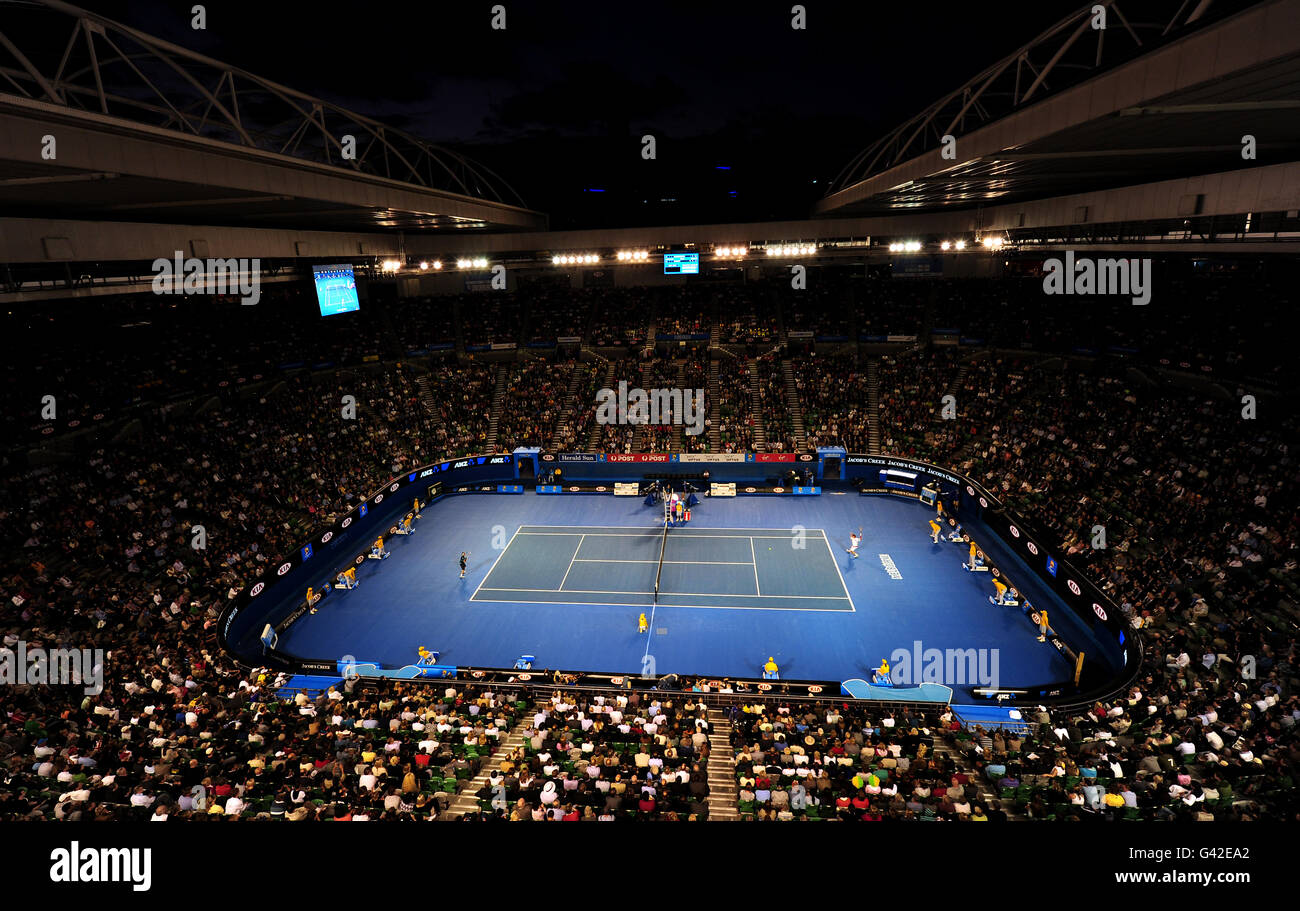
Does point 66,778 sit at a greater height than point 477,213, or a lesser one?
lesser

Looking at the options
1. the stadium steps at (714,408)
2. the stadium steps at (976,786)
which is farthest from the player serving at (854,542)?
the stadium steps at (976,786)

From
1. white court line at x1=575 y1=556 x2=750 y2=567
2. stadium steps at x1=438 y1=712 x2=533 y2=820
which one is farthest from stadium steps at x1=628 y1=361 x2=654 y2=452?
stadium steps at x1=438 y1=712 x2=533 y2=820

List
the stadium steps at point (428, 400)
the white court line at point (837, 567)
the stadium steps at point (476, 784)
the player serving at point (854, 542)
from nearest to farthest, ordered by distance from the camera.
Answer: the stadium steps at point (476, 784) < the white court line at point (837, 567) < the player serving at point (854, 542) < the stadium steps at point (428, 400)

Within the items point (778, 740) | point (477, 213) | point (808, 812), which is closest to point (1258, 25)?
point (808, 812)

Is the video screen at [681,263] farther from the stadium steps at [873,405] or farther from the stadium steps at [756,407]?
the stadium steps at [873,405]
